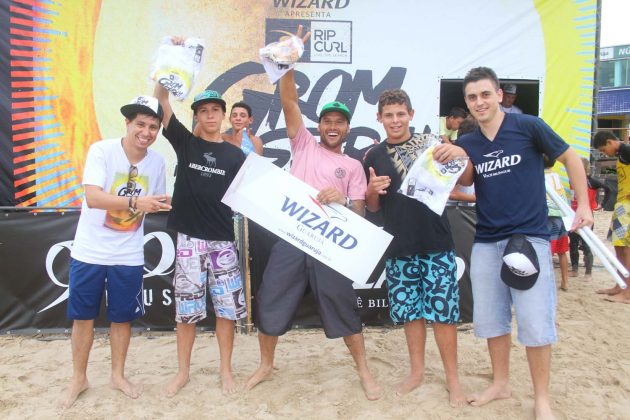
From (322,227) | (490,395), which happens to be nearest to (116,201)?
(322,227)

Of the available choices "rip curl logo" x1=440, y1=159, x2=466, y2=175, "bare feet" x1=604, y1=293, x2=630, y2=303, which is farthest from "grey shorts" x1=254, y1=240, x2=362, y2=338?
"bare feet" x1=604, y1=293, x2=630, y2=303

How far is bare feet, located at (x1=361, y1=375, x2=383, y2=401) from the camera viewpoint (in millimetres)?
2805

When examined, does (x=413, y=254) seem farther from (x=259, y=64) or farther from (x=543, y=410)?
(x=259, y=64)

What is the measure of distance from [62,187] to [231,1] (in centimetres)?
292

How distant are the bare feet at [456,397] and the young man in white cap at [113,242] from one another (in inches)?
74.8

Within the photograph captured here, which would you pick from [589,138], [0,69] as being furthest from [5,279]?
[589,138]

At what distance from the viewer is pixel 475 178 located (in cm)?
268

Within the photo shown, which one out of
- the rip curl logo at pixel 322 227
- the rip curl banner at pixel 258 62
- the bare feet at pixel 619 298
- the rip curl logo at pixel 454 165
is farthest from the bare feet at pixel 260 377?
the bare feet at pixel 619 298

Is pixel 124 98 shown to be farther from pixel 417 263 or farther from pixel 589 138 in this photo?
pixel 589 138

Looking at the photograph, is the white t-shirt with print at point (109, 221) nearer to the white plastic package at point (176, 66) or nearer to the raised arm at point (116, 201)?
the raised arm at point (116, 201)

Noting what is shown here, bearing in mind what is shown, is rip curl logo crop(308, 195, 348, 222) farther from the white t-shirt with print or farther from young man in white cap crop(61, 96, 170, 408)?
the white t-shirt with print

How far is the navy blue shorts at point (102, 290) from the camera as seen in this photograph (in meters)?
2.75

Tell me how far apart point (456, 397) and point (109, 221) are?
2306mm

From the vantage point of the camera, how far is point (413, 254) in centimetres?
277
